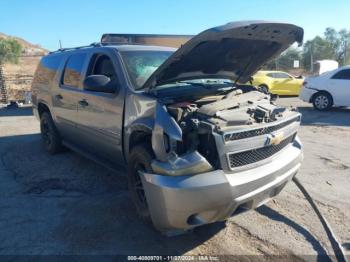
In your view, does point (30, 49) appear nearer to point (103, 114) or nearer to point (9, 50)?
point (9, 50)

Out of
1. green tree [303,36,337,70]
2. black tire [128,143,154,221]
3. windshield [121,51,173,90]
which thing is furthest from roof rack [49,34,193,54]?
green tree [303,36,337,70]

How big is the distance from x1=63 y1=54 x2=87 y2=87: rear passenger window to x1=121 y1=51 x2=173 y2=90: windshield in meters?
1.02

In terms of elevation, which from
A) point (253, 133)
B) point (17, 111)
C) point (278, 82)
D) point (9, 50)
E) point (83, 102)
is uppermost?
point (9, 50)

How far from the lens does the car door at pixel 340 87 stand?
1179cm

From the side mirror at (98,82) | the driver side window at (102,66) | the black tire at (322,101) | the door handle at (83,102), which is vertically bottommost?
the black tire at (322,101)

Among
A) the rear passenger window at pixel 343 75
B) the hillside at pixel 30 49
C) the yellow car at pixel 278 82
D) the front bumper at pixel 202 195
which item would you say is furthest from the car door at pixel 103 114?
the hillside at pixel 30 49

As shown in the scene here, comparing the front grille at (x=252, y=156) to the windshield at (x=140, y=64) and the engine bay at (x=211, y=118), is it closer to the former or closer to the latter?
the engine bay at (x=211, y=118)

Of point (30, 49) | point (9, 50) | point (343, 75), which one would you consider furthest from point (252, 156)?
point (30, 49)

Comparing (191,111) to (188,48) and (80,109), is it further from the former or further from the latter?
(80,109)

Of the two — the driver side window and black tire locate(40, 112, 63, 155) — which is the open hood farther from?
black tire locate(40, 112, 63, 155)

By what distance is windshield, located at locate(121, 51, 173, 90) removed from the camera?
13.7ft

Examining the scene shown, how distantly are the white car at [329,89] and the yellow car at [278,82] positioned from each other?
468 cm

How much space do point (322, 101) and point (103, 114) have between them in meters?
9.91

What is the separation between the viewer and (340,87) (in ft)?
39.0
